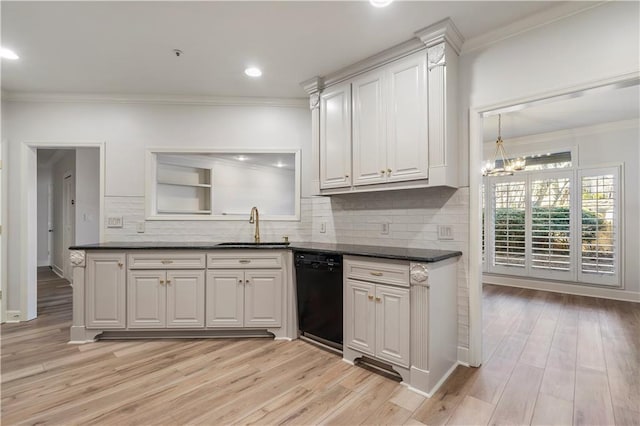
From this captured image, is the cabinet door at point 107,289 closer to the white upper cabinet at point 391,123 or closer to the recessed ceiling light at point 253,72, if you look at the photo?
the recessed ceiling light at point 253,72

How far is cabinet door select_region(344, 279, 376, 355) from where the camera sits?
7.66ft

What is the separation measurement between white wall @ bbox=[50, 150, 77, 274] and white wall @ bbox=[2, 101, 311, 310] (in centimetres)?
216

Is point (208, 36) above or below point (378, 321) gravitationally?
above

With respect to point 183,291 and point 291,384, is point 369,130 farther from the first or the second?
point 183,291

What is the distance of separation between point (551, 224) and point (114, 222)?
6.26 meters

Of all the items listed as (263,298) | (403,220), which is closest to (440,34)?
(403,220)

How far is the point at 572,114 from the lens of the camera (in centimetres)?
423

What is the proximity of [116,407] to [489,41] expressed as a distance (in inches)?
143

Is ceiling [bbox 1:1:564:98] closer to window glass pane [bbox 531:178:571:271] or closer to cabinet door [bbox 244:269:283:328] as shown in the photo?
cabinet door [bbox 244:269:283:328]

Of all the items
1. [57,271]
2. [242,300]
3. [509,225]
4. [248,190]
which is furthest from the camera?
[57,271]

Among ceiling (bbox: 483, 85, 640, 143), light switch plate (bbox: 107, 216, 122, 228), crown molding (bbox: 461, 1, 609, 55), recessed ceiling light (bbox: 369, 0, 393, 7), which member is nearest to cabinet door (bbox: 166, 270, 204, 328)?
light switch plate (bbox: 107, 216, 122, 228)

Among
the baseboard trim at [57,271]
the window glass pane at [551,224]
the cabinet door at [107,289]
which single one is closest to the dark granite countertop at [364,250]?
the cabinet door at [107,289]

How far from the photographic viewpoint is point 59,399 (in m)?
1.98

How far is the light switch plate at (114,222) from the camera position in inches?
137
